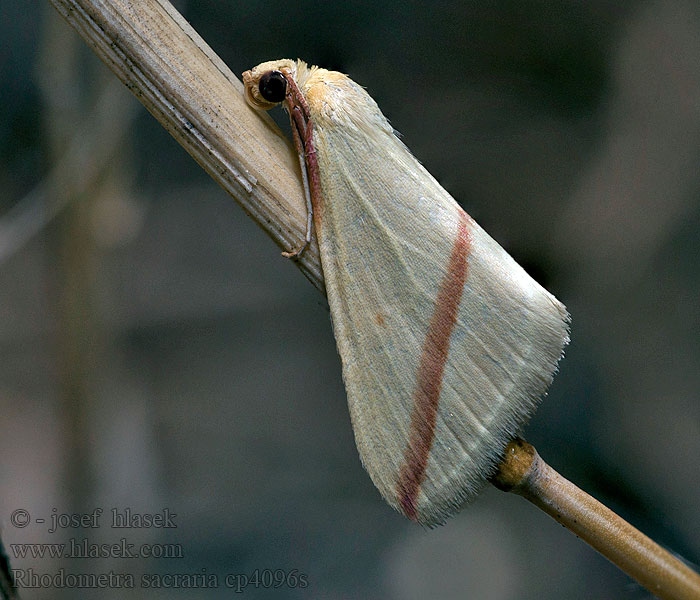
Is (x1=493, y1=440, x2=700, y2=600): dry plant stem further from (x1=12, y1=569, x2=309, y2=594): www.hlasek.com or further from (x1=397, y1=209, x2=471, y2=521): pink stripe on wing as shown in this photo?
(x1=12, y1=569, x2=309, y2=594): www.hlasek.com

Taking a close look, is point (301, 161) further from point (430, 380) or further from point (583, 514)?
point (583, 514)

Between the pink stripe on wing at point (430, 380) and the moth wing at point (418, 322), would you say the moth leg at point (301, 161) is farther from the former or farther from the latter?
the pink stripe on wing at point (430, 380)

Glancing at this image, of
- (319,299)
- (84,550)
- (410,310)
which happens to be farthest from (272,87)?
(84,550)

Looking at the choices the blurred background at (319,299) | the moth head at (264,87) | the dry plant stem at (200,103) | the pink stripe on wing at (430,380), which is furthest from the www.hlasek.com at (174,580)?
the moth head at (264,87)

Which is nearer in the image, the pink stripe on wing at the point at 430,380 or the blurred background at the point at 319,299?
the pink stripe on wing at the point at 430,380

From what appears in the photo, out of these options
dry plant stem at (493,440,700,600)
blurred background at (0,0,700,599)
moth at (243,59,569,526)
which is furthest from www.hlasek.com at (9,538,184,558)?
dry plant stem at (493,440,700,600)

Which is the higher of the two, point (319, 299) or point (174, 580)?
point (319, 299)
